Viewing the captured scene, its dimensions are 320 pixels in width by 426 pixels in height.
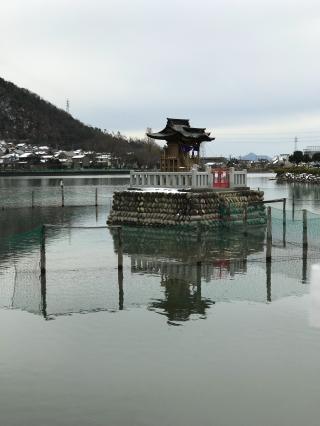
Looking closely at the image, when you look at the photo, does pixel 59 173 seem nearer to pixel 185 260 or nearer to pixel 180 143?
pixel 180 143

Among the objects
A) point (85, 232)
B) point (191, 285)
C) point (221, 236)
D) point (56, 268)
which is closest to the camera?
point (191, 285)

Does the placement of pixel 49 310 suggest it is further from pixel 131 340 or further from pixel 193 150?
pixel 193 150

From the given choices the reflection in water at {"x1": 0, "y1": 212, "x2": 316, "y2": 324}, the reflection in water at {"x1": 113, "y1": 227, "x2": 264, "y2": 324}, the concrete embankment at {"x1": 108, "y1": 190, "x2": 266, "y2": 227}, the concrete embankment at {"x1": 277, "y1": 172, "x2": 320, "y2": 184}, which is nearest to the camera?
the reflection in water at {"x1": 0, "y1": 212, "x2": 316, "y2": 324}

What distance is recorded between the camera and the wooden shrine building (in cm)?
4191

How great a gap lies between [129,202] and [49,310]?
21.7 metres

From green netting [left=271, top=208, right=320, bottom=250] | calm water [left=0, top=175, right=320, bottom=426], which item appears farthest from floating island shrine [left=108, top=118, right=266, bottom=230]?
calm water [left=0, top=175, right=320, bottom=426]

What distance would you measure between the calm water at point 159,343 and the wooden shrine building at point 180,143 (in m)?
18.8

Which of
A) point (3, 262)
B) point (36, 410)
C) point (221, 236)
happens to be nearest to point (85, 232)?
point (221, 236)

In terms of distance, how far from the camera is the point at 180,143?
42719 mm

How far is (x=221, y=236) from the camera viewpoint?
32750 mm


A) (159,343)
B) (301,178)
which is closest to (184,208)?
(159,343)

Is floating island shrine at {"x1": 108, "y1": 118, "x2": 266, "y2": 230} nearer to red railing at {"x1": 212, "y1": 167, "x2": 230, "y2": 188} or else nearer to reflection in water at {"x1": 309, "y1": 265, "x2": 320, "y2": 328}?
red railing at {"x1": 212, "y1": 167, "x2": 230, "y2": 188}

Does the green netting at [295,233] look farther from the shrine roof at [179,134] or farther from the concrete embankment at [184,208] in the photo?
the shrine roof at [179,134]

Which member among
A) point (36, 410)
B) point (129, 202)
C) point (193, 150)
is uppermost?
point (193, 150)
